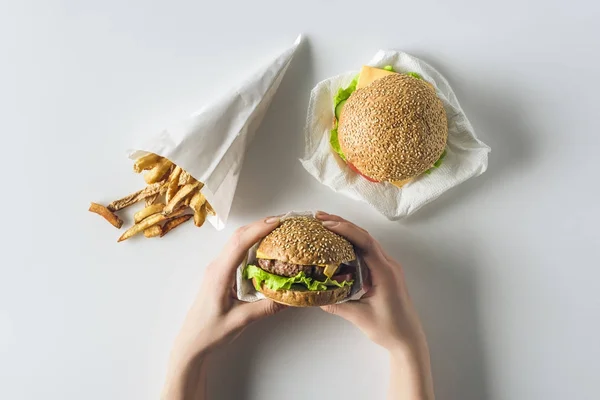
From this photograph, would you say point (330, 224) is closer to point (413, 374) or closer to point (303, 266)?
point (303, 266)

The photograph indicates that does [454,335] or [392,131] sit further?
[454,335]

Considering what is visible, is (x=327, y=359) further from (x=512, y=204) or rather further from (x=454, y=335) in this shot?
(x=512, y=204)

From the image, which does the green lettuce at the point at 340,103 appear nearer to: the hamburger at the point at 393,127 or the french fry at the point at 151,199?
the hamburger at the point at 393,127

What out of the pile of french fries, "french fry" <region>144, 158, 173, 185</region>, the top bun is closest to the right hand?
the top bun

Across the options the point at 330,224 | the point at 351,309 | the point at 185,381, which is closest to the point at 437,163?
the point at 330,224

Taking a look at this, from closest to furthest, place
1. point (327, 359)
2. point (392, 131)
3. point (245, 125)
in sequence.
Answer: point (392, 131) → point (245, 125) → point (327, 359)

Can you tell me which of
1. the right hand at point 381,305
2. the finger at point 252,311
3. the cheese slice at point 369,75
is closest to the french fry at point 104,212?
the finger at point 252,311

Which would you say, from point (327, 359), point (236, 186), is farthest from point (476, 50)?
point (327, 359)
